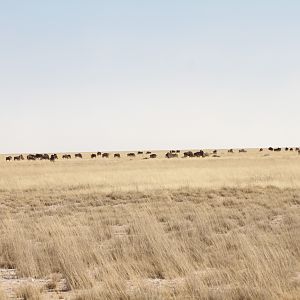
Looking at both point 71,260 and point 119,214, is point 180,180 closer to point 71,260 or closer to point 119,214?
point 119,214

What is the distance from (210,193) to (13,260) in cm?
1637

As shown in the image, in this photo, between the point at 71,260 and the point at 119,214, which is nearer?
the point at 71,260

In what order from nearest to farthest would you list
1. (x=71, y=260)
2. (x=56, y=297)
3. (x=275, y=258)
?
1. (x=56, y=297)
2. (x=275, y=258)
3. (x=71, y=260)

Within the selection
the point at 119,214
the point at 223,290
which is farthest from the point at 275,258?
the point at 119,214

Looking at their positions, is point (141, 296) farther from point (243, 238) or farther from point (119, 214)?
point (119, 214)

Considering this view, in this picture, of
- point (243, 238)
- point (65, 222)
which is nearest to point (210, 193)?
point (65, 222)

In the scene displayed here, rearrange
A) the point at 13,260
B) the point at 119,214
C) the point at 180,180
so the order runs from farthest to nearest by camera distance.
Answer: the point at 180,180, the point at 119,214, the point at 13,260

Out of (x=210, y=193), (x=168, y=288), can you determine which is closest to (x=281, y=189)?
(x=210, y=193)

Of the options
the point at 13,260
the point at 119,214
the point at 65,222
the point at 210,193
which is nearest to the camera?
the point at 13,260

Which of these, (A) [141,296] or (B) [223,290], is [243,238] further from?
(A) [141,296]

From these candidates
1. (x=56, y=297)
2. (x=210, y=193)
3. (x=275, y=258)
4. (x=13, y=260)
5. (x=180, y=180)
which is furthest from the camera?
(x=180, y=180)

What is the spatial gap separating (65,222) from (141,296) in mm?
9846

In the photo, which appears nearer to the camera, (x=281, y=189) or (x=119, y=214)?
(x=119, y=214)

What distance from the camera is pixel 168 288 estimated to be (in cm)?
873
